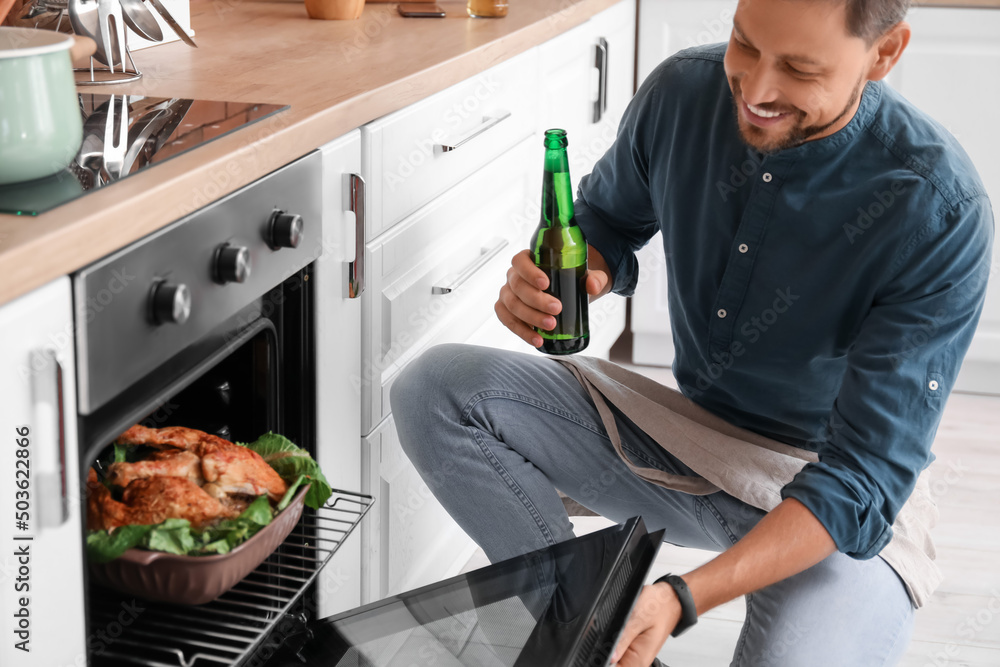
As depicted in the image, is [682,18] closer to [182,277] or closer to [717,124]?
[717,124]

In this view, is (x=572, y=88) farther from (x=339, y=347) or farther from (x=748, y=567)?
(x=748, y=567)

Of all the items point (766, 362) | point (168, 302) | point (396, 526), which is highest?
point (168, 302)

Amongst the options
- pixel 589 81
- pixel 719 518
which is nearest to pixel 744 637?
pixel 719 518

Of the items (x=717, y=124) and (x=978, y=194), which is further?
(x=717, y=124)

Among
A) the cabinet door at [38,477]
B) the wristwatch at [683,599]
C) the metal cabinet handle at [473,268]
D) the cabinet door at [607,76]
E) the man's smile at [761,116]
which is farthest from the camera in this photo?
the cabinet door at [607,76]

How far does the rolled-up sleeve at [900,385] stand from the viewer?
3.44ft

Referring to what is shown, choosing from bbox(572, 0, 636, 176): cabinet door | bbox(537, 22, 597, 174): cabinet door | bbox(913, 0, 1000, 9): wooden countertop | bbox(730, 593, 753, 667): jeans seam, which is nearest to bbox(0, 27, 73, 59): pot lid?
bbox(730, 593, 753, 667): jeans seam

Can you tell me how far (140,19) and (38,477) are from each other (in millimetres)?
764

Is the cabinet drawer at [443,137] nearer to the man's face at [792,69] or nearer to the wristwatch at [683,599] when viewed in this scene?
the man's face at [792,69]

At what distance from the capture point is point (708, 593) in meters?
1.01

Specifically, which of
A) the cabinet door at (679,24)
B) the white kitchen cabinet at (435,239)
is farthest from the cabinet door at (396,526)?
the cabinet door at (679,24)

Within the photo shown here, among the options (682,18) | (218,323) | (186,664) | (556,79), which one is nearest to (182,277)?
(218,323)

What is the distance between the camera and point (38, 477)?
0.68 metres

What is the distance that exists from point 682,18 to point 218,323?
1.81 m
